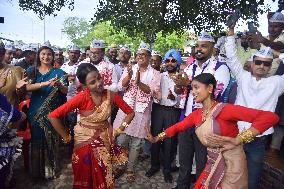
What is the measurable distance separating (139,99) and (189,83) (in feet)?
4.73

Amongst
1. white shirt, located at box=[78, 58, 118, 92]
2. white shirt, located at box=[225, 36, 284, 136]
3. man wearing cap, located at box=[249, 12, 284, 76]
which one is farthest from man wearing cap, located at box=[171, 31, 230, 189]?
white shirt, located at box=[78, 58, 118, 92]

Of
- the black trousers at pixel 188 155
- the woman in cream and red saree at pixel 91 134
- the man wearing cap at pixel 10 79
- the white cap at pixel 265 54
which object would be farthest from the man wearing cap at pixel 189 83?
the man wearing cap at pixel 10 79

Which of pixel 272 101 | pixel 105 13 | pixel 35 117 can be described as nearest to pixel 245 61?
pixel 272 101

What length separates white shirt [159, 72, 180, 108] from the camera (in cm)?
557

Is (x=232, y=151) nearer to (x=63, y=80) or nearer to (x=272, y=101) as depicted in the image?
(x=272, y=101)

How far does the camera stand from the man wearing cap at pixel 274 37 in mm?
4703

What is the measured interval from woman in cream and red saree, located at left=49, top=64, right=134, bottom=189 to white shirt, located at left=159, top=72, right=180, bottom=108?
186 centimetres

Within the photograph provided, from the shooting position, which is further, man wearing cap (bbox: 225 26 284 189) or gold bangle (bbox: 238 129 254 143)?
man wearing cap (bbox: 225 26 284 189)

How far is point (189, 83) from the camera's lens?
4.46 metres

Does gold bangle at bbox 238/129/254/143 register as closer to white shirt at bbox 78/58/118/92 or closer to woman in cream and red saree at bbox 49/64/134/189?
woman in cream and red saree at bbox 49/64/134/189

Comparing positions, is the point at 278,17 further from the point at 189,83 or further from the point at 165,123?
the point at 165,123

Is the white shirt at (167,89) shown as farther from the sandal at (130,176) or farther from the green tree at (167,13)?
the green tree at (167,13)

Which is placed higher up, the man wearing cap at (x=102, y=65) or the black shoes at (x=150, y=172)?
the man wearing cap at (x=102, y=65)

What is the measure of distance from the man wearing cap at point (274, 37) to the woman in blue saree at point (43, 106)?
3148 mm
